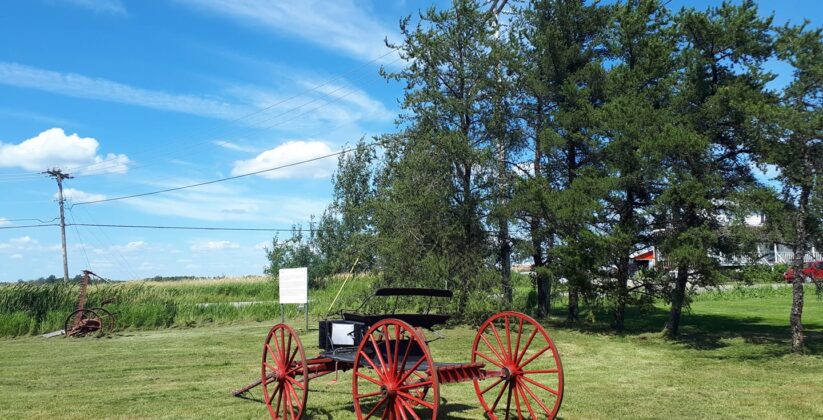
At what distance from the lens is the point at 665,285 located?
642 inches

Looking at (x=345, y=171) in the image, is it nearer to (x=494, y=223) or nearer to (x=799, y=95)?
(x=494, y=223)

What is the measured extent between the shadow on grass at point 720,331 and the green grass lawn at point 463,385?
41 mm

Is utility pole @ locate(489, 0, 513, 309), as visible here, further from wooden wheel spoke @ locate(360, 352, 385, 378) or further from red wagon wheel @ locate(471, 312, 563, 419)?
wooden wheel spoke @ locate(360, 352, 385, 378)

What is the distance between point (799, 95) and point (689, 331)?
27.0ft

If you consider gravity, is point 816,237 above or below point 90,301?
above

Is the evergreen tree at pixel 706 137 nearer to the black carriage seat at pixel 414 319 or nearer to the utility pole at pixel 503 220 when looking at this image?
the utility pole at pixel 503 220

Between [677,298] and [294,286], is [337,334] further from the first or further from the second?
[677,298]

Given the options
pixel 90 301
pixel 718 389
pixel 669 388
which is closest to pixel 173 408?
pixel 669 388

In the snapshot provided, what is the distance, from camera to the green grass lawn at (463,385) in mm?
8781

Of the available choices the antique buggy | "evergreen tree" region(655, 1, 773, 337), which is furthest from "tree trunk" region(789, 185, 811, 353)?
the antique buggy

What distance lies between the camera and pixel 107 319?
21.7 metres

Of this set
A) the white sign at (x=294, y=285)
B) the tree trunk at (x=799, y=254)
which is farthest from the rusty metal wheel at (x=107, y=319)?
the tree trunk at (x=799, y=254)

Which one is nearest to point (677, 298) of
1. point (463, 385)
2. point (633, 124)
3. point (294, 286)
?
point (633, 124)

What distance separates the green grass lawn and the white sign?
50.0 inches
